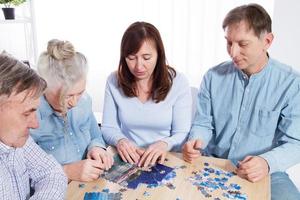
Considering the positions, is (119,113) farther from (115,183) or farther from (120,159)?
(115,183)

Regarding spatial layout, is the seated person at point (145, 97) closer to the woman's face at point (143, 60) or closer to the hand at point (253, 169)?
the woman's face at point (143, 60)

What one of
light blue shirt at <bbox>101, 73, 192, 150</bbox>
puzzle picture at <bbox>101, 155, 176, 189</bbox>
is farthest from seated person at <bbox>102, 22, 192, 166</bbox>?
puzzle picture at <bbox>101, 155, 176, 189</bbox>

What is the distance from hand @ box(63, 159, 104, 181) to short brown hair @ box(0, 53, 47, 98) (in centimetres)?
47

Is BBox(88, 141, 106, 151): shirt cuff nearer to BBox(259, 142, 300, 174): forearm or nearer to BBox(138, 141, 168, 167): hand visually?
BBox(138, 141, 168, 167): hand

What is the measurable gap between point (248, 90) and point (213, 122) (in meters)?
0.29

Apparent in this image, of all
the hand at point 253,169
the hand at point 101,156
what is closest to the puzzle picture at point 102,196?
the hand at point 101,156

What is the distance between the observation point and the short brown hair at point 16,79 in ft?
3.57

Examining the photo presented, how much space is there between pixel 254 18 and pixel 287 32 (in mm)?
1043

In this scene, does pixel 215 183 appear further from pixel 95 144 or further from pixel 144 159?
pixel 95 144

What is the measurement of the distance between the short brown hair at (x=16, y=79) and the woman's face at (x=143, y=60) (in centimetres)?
85

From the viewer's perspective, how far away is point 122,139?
1868 millimetres

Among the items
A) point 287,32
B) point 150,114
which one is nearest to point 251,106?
point 150,114

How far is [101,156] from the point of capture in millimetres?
1651

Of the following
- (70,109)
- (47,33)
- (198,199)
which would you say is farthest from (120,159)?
(47,33)
